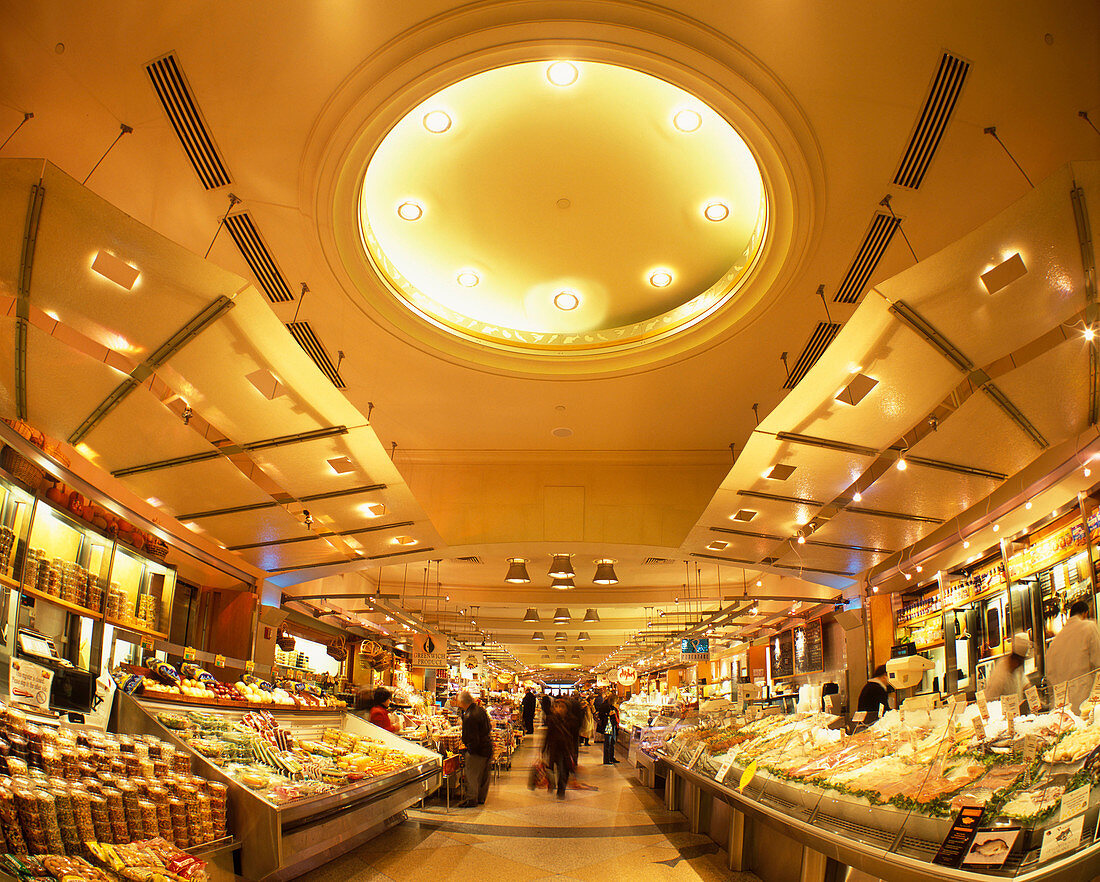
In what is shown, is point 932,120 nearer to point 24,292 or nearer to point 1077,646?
point 1077,646

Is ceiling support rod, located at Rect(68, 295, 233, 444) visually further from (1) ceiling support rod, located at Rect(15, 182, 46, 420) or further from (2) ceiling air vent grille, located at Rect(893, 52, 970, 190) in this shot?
(2) ceiling air vent grille, located at Rect(893, 52, 970, 190)

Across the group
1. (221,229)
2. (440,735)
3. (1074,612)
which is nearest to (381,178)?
(221,229)

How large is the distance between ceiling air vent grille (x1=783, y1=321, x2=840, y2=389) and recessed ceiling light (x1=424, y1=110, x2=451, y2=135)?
331cm

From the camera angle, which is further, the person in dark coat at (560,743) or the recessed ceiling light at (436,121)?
the person in dark coat at (560,743)

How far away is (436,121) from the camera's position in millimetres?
4859

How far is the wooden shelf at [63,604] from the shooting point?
4.88 meters

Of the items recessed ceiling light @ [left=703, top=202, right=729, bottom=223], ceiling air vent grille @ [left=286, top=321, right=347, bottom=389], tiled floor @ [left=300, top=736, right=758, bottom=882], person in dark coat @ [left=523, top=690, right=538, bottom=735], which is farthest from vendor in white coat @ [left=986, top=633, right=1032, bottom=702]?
person in dark coat @ [left=523, top=690, right=538, bottom=735]

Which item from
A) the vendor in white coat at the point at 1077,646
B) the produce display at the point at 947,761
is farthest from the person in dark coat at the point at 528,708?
the vendor in white coat at the point at 1077,646

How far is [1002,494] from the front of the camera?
702cm

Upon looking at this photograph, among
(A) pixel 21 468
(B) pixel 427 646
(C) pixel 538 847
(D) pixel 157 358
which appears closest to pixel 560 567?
(C) pixel 538 847

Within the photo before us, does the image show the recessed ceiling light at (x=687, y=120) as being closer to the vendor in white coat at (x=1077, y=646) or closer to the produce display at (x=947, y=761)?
the produce display at (x=947, y=761)

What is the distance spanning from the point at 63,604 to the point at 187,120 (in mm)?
3478

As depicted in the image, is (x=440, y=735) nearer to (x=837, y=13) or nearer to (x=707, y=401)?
(x=707, y=401)

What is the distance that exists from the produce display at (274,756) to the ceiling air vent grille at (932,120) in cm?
513
